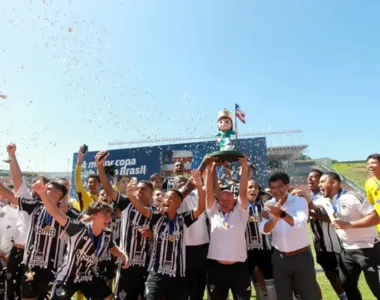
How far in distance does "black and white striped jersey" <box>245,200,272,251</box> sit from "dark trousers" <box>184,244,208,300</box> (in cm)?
86

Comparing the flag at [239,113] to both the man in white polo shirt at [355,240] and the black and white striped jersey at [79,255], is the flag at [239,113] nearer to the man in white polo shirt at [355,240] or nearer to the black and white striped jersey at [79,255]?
the man in white polo shirt at [355,240]

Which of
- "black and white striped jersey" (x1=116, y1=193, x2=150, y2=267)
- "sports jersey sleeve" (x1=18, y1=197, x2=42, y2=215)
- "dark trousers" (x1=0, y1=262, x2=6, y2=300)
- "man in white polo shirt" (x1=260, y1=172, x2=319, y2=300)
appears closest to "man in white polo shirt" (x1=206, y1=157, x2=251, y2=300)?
"man in white polo shirt" (x1=260, y1=172, x2=319, y2=300)

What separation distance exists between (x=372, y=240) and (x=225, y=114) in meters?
2.87

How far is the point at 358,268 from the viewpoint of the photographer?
15.9ft

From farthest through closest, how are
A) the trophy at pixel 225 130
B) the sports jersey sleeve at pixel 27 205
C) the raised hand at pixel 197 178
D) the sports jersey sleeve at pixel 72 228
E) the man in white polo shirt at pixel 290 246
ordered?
the trophy at pixel 225 130 < the sports jersey sleeve at pixel 27 205 < the raised hand at pixel 197 178 < the man in white polo shirt at pixel 290 246 < the sports jersey sleeve at pixel 72 228

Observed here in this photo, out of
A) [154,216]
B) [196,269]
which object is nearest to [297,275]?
[196,269]

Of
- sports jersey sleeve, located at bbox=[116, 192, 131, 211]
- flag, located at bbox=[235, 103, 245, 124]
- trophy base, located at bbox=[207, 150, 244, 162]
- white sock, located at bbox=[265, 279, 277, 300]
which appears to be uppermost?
flag, located at bbox=[235, 103, 245, 124]

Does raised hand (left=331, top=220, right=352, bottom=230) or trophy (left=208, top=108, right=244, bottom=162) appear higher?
trophy (left=208, top=108, right=244, bottom=162)

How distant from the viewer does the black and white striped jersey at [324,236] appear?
559cm

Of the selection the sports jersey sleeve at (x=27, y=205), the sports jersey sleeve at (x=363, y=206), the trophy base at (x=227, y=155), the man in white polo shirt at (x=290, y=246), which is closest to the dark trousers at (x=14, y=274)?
the sports jersey sleeve at (x=27, y=205)

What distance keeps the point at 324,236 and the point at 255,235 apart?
1336mm

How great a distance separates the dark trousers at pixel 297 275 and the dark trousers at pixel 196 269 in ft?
3.51

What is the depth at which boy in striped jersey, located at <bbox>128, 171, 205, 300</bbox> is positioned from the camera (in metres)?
4.09

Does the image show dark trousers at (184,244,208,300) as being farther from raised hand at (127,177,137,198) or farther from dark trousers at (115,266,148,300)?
raised hand at (127,177,137,198)
